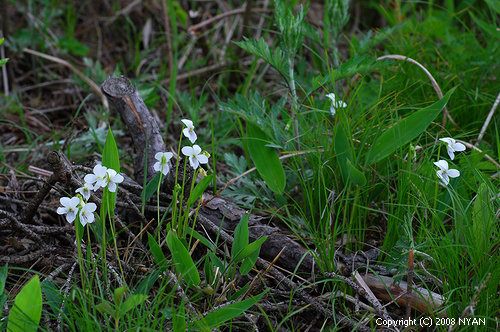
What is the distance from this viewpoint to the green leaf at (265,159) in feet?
6.86

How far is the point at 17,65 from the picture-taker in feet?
11.4

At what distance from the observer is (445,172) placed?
1.76m

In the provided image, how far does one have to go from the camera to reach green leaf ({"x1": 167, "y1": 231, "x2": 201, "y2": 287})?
Answer: 1.61 m

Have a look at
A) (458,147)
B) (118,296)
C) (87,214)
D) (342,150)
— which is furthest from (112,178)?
(458,147)

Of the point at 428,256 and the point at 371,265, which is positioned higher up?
the point at 428,256

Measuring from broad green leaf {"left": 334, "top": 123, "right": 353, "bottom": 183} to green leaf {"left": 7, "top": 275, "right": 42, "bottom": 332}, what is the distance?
1109 millimetres

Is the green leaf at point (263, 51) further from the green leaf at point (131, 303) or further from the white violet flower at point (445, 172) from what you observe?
the green leaf at point (131, 303)

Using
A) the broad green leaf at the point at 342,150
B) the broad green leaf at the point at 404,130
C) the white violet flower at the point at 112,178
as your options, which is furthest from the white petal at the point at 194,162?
the broad green leaf at the point at 404,130

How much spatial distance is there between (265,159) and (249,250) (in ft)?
1.65

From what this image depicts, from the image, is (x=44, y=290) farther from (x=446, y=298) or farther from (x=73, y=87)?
(x=73, y=87)

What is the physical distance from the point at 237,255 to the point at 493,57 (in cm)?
179

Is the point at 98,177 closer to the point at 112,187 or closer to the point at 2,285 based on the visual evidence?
the point at 112,187

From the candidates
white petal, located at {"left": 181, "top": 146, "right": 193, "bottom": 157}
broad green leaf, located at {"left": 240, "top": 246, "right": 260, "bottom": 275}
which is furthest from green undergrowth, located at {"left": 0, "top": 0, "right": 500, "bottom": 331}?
white petal, located at {"left": 181, "top": 146, "right": 193, "bottom": 157}

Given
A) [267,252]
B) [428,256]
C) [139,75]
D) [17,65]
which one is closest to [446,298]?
[428,256]
